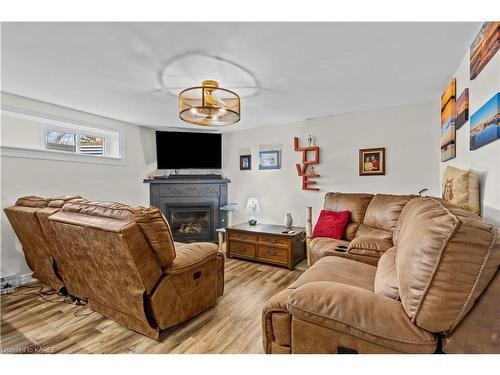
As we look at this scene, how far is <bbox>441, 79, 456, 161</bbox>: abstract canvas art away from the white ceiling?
0.46 feet

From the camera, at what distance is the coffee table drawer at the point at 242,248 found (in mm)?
3539

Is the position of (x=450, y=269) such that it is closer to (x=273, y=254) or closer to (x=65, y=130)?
(x=273, y=254)

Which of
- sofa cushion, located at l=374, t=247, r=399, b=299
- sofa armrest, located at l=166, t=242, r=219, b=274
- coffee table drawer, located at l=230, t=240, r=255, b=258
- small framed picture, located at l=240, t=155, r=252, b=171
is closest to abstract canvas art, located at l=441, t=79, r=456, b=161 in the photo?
sofa cushion, located at l=374, t=247, r=399, b=299

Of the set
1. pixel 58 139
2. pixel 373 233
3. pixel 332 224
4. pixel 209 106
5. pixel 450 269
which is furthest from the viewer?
pixel 58 139

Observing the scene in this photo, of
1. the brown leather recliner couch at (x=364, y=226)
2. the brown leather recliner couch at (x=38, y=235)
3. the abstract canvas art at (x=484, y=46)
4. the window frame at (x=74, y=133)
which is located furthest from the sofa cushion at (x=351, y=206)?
the window frame at (x=74, y=133)

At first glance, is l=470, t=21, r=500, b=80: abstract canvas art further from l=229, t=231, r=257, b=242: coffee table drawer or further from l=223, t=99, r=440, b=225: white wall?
l=229, t=231, r=257, b=242: coffee table drawer

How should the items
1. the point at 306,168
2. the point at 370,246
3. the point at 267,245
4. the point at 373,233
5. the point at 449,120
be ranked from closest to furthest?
the point at 370,246
the point at 449,120
the point at 373,233
the point at 267,245
the point at 306,168

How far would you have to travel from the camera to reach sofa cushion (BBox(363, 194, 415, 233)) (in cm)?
256

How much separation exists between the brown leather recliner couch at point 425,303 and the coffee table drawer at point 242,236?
2374 mm

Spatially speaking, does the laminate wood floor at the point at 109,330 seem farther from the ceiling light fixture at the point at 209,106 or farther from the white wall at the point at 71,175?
the ceiling light fixture at the point at 209,106

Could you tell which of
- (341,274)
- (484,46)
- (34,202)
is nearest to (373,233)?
(341,274)

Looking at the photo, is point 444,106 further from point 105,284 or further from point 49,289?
point 49,289

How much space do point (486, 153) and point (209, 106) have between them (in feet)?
6.50

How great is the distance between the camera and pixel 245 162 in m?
4.49
